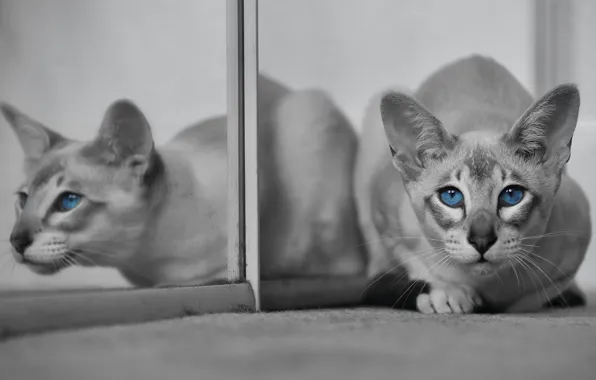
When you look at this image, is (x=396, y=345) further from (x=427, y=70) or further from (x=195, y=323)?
(x=427, y=70)

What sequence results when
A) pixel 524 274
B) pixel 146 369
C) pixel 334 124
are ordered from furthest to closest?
pixel 334 124
pixel 524 274
pixel 146 369

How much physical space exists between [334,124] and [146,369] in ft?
3.43

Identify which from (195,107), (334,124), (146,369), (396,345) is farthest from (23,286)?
(334,124)

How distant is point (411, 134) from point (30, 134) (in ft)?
2.83

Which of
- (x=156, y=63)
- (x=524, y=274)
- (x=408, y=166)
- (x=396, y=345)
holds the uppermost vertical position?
(x=156, y=63)

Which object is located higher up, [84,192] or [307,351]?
[84,192]

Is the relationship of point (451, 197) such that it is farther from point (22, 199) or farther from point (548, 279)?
point (22, 199)

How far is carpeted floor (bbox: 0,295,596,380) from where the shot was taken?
0.77 metres

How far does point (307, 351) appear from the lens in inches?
35.5

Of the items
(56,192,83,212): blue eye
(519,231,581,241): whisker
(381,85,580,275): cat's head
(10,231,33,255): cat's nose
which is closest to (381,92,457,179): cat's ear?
(381,85,580,275): cat's head

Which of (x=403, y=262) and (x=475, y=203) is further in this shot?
(x=403, y=262)

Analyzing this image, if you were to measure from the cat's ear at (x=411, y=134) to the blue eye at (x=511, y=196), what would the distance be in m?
0.17

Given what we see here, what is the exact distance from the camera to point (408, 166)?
152cm

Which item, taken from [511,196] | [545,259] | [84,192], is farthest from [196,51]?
[545,259]
